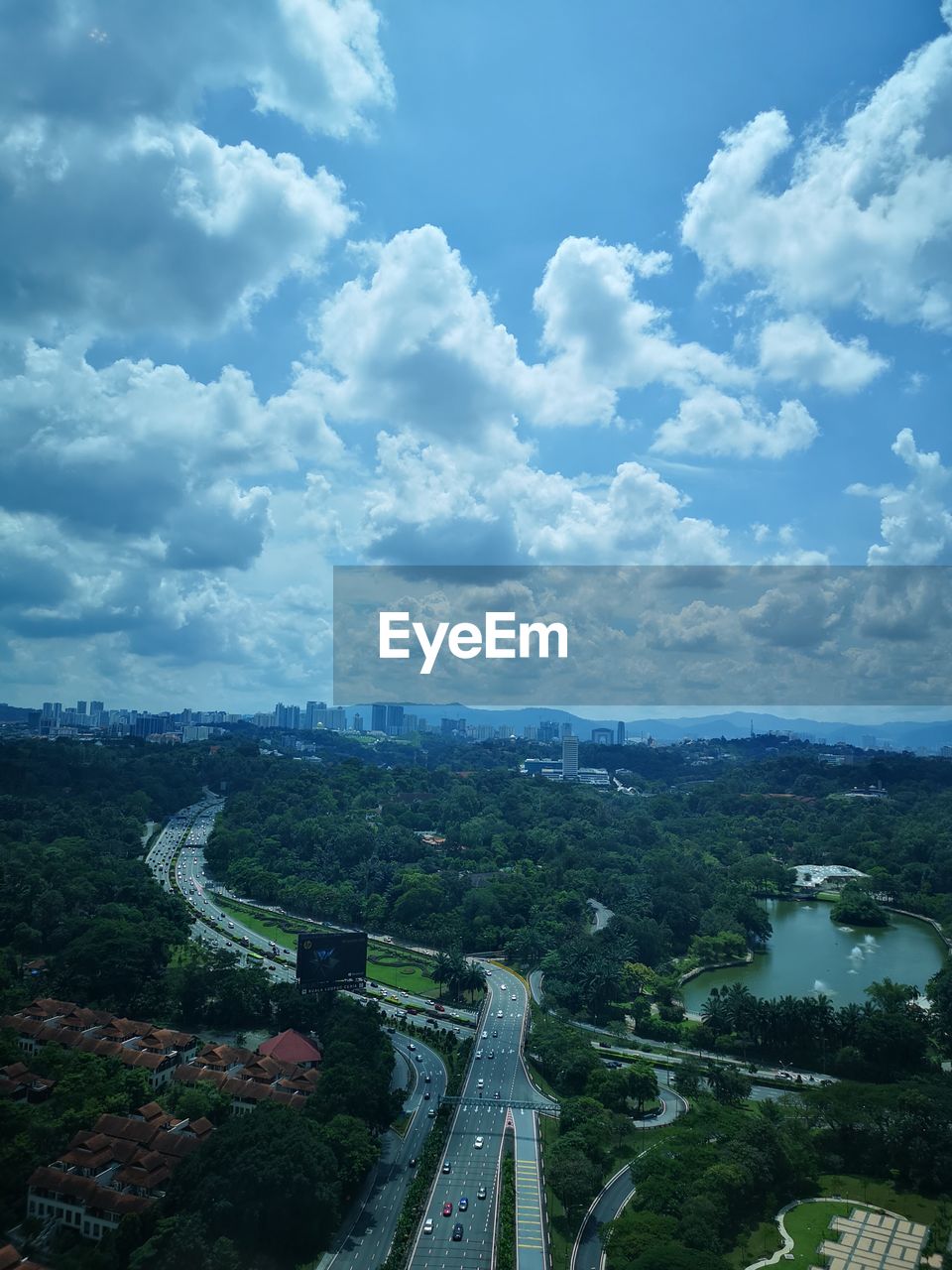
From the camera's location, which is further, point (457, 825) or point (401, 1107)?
point (457, 825)

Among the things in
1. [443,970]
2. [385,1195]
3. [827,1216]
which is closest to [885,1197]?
[827,1216]

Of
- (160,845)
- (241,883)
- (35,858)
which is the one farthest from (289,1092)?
(160,845)

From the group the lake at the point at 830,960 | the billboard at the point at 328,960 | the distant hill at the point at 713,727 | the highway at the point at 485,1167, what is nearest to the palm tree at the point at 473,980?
the highway at the point at 485,1167

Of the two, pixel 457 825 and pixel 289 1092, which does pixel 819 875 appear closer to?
pixel 457 825

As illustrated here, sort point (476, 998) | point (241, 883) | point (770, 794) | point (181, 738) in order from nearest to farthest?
point (476, 998) < point (241, 883) < point (770, 794) < point (181, 738)

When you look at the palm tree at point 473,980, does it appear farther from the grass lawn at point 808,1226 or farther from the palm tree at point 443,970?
the grass lawn at point 808,1226

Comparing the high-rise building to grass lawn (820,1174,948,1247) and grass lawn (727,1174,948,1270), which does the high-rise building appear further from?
grass lawn (727,1174,948,1270)
